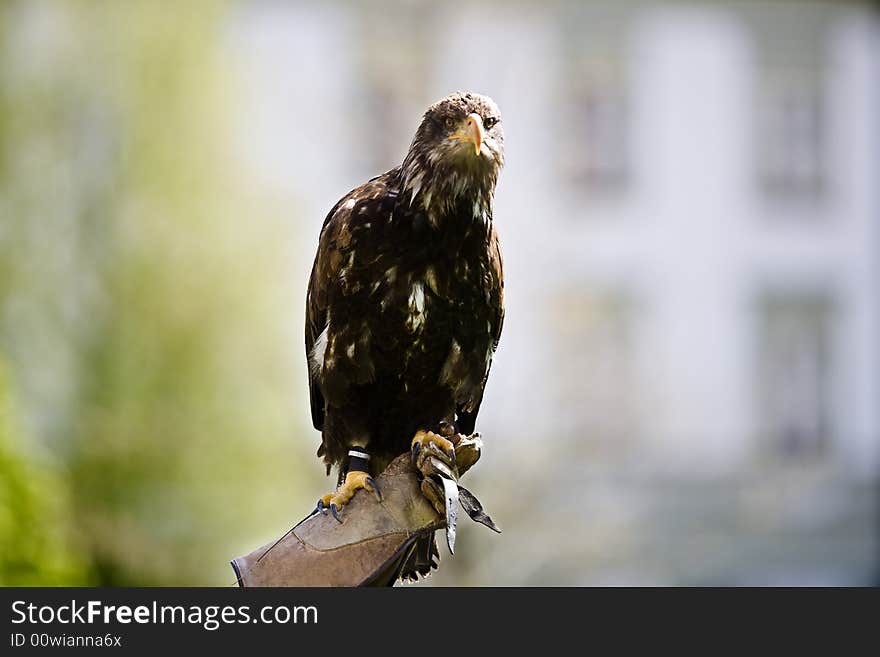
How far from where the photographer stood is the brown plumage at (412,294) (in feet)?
8.73

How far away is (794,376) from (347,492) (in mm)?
9959

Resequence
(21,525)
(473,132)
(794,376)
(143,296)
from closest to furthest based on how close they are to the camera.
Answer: (473,132), (21,525), (143,296), (794,376)

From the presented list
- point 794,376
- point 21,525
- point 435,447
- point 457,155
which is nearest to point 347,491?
point 435,447

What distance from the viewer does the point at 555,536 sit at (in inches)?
313

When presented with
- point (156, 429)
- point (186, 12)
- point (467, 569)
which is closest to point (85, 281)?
point (156, 429)

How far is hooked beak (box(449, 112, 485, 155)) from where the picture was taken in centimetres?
255

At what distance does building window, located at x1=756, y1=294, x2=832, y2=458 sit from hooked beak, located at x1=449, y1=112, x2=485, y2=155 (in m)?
9.76

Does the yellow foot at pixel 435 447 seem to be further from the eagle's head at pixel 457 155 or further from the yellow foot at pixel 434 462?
the eagle's head at pixel 457 155

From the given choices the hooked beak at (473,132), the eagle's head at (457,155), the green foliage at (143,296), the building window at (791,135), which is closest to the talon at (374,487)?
the eagle's head at (457,155)

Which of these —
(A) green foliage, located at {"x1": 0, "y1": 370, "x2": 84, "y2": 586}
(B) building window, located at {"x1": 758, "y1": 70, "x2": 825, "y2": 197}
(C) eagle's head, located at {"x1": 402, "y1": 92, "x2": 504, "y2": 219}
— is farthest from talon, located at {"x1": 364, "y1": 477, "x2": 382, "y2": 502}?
(B) building window, located at {"x1": 758, "y1": 70, "x2": 825, "y2": 197}

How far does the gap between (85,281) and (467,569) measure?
10.2 ft

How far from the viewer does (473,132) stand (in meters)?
2.56

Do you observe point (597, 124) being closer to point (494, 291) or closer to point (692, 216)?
point (692, 216)
